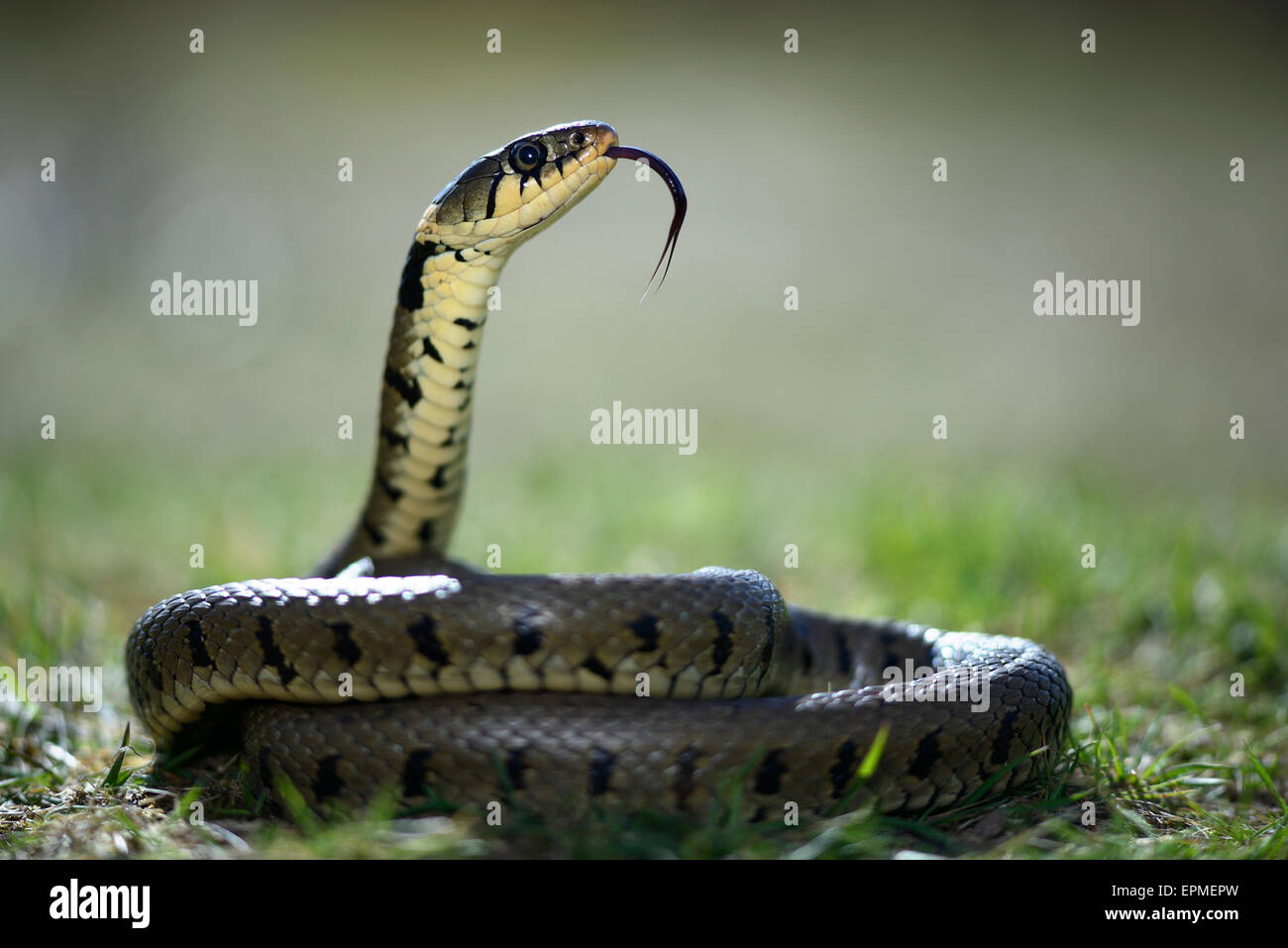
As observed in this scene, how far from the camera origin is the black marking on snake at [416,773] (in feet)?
12.6

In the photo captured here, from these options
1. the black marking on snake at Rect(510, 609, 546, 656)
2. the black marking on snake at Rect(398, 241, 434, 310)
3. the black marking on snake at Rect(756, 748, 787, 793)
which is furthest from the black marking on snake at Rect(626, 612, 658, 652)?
the black marking on snake at Rect(398, 241, 434, 310)

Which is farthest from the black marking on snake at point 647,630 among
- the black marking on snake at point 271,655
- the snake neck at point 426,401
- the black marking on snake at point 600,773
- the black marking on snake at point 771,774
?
the snake neck at point 426,401

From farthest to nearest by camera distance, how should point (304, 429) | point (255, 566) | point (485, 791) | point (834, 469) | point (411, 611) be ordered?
point (304, 429), point (834, 469), point (255, 566), point (411, 611), point (485, 791)

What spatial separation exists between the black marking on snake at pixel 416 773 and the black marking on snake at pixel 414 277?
8.23 ft

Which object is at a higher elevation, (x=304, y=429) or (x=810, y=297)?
(x=810, y=297)

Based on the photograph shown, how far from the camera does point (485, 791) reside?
3777mm

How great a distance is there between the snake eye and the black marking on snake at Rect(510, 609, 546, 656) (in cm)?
238

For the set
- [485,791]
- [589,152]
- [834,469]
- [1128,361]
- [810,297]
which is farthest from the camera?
[810,297]

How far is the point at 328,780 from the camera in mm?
3928

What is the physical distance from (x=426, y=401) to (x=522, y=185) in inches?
47.6

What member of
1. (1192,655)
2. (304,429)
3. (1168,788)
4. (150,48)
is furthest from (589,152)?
(150,48)

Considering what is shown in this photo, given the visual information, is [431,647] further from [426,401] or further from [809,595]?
[809,595]

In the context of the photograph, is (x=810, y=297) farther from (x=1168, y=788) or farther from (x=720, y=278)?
(x=1168, y=788)
